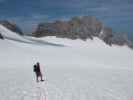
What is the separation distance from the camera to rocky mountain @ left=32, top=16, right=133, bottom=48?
110350mm

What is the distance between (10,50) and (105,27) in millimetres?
100446

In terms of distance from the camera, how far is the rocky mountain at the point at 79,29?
11035 centimetres

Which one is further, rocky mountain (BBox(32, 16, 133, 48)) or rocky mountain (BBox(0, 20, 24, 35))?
rocky mountain (BBox(32, 16, 133, 48))

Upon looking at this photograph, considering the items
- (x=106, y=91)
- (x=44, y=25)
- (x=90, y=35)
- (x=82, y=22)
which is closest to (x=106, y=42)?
(x=90, y=35)

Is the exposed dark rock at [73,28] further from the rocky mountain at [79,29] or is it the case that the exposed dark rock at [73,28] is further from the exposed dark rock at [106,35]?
the exposed dark rock at [106,35]

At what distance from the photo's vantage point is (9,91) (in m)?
9.66

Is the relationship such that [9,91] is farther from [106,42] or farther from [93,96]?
[106,42]

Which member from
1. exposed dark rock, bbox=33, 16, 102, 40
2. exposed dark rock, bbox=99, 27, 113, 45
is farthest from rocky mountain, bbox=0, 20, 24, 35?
exposed dark rock, bbox=99, 27, 113, 45

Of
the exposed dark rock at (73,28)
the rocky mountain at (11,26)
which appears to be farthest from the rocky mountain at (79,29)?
the rocky mountain at (11,26)

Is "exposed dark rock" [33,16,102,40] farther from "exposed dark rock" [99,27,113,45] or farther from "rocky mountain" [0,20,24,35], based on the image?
"rocky mountain" [0,20,24,35]

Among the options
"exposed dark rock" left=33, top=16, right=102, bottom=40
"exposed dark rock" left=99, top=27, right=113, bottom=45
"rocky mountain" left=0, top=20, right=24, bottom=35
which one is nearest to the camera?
"rocky mountain" left=0, top=20, right=24, bottom=35

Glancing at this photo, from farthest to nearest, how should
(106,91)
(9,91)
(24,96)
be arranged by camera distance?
(106,91) < (9,91) < (24,96)

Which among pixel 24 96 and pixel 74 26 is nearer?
pixel 24 96

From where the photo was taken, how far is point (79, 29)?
122938 mm
